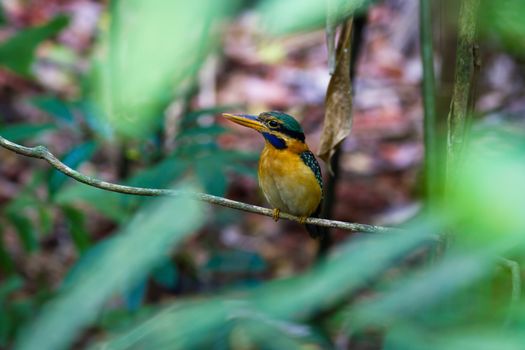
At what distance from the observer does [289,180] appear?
Answer: 3504 mm

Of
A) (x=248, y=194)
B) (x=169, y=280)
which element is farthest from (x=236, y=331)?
(x=248, y=194)

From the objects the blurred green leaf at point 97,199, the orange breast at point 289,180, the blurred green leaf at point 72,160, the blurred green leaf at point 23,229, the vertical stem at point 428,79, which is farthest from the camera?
the blurred green leaf at point 23,229

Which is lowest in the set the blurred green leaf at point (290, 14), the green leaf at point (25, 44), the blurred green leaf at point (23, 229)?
the blurred green leaf at point (23, 229)

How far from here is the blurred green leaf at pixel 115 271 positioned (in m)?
0.50

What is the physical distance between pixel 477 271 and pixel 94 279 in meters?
0.28

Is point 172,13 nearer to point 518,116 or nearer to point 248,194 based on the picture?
point 518,116

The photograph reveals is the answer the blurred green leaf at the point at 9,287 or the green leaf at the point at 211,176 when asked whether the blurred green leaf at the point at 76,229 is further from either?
the green leaf at the point at 211,176

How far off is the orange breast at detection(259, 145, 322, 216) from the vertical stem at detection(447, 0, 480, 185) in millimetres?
2046

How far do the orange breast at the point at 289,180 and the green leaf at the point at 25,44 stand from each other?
1.28 m

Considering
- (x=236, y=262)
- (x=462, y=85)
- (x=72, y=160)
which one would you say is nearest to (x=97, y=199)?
(x=72, y=160)

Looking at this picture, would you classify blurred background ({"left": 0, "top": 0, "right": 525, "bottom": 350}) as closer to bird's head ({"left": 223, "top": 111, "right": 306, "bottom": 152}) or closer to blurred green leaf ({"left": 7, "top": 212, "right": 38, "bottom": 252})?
blurred green leaf ({"left": 7, "top": 212, "right": 38, "bottom": 252})

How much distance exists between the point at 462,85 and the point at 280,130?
211 cm

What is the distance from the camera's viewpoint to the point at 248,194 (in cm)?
684

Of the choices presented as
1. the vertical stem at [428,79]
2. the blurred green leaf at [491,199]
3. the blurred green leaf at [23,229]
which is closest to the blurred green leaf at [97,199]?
the blurred green leaf at [23,229]
